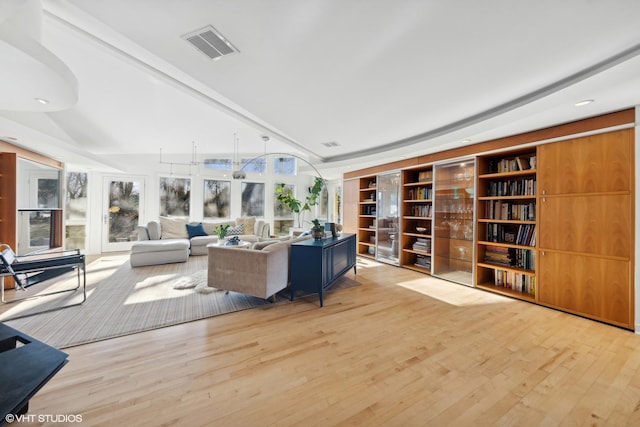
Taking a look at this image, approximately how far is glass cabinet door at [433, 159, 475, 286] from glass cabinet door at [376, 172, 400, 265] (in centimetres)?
97

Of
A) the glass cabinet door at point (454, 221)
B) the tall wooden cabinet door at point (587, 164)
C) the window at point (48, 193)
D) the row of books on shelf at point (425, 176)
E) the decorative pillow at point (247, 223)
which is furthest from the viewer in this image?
the decorative pillow at point (247, 223)

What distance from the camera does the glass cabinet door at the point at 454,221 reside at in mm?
4270

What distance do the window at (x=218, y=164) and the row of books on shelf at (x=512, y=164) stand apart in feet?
22.5

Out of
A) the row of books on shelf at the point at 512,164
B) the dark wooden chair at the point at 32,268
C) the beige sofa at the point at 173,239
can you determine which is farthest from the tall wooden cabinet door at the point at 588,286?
the dark wooden chair at the point at 32,268

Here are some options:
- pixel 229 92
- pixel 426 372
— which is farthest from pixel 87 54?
pixel 426 372

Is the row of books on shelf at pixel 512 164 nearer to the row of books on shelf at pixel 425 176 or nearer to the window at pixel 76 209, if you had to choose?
the row of books on shelf at pixel 425 176

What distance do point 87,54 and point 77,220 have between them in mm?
5831

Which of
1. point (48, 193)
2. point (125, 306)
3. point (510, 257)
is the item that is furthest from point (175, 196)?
point (510, 257)

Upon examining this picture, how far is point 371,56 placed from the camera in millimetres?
2004

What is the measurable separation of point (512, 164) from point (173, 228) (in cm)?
744

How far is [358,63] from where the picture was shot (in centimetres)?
210

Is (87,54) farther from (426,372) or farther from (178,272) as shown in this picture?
(426,372)

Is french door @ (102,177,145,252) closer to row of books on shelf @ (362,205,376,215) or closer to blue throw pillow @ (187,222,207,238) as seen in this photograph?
blue throw pillow @ (187,222,207,238)

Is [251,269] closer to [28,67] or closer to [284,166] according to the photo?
[28,67]
